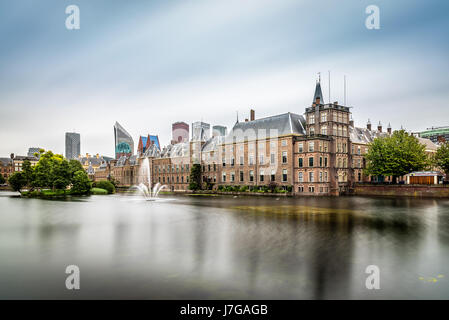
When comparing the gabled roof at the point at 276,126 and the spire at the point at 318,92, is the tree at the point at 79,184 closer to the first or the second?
the gabled roof at the point at 276,126

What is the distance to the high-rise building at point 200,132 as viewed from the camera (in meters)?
83.4

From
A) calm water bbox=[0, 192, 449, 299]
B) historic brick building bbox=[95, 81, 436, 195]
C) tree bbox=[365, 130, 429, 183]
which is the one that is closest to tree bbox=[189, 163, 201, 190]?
historic brick building bbox=[95, 81, 436, 195]

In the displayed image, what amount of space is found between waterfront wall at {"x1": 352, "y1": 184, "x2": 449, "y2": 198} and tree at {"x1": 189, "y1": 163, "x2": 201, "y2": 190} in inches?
1491

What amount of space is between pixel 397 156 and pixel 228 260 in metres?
55.2

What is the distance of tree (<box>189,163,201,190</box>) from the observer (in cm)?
7744

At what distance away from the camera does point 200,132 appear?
8331cm

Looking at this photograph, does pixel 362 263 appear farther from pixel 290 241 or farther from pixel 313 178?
pixel 313 178

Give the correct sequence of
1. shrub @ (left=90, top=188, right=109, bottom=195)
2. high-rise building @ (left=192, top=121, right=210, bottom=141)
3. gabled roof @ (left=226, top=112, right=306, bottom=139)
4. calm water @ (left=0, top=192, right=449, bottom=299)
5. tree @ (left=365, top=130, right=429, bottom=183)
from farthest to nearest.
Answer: high-rise building @ (left=192, top=121, right=210, bottom=141) < shrub @ (left=90, top=188, right=109, bottom=195) < gabled roof @ (left=226, top=112, right=306, bottom=139) < tree @ (left=365, top=130, right=429, bottom=183) < calm water @ (left=0, top=192, right=449, bottom=299)

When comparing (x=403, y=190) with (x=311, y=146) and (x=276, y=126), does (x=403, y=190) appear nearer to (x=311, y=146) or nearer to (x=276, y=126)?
(x=311, y=146)

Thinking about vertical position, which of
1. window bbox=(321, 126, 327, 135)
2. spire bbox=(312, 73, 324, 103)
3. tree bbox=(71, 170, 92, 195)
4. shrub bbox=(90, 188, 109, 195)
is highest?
spire bbox=(312, 73, 324, 103)

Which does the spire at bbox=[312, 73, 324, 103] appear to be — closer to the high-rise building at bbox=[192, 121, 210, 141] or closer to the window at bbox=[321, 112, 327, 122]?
the window at bbox=[321, 112, 327, 122]

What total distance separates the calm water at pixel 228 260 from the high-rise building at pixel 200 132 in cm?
6230

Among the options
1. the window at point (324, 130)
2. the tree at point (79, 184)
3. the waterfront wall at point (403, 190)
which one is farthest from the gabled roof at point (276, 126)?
the tree at point (79, 184)
